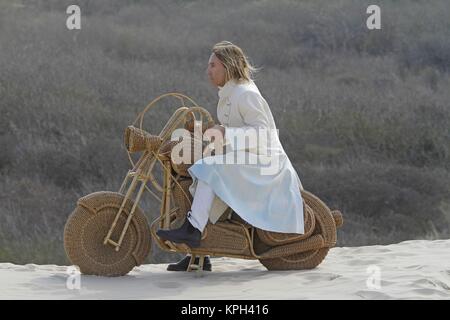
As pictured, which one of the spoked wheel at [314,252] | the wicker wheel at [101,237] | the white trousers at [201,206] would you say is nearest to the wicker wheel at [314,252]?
the spoked wheel at [314,252]

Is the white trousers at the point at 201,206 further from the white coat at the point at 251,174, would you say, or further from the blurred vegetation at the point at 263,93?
the blurred vegetation at the point at 263,93

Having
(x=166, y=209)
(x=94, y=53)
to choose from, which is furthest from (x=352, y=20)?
(x=166, y=209)

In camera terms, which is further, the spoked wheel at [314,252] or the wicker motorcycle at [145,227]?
the spoked wheel at [314,252]

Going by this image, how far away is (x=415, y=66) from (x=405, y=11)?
3789 millimetres

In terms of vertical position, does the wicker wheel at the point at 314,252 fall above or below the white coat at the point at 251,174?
below

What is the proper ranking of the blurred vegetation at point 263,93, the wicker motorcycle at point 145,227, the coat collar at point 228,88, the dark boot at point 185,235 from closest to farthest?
1. the dark boot at point 185,235
2. the wicker motorcycle at point 145,227
3. the coat collar at point 228,88
4. the blurred vegetation at point 263,93

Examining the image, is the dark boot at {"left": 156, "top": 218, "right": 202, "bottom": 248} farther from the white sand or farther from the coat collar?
the coat collar

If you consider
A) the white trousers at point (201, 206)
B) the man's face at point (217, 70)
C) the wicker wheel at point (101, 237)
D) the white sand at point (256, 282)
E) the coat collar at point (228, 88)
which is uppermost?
the man's face at point (217, 70)

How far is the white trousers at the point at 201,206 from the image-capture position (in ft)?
21.2

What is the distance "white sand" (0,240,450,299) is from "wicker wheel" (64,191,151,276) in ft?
0.34

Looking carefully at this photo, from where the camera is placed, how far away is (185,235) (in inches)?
254

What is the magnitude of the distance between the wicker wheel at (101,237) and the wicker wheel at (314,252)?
35.0 inches

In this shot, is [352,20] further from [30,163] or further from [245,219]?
[245,219]
